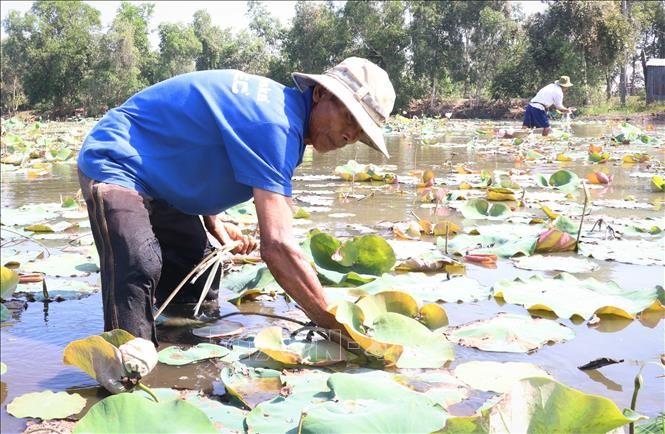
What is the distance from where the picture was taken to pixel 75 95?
41.3 meters

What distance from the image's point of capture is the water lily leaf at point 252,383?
65.8 inches

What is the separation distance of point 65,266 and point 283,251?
147cm

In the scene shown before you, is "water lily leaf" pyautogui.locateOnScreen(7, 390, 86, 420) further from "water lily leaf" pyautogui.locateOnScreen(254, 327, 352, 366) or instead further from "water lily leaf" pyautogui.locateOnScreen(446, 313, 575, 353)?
"water lily leaf" pyautogui.locateOnScreen(446, 313, 575, 353)

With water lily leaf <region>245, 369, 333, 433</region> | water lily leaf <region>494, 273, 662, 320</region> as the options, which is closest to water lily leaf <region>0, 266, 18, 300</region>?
water lily leaf <region>245, 369, 333, 433</region>

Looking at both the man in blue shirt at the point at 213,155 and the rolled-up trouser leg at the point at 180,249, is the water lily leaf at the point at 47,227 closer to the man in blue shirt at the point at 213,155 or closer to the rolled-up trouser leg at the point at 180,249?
the rolled-up trouser leg at the point at 180,249

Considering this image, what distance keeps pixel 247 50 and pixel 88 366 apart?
164 ft

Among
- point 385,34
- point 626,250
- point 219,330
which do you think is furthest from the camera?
point 385,34

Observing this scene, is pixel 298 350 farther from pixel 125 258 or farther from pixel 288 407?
pixel 125 258

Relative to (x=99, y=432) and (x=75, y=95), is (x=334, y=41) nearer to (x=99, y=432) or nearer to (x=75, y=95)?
(x=75, y=95)

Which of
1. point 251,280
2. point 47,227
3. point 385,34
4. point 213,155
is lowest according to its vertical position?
point 251,280

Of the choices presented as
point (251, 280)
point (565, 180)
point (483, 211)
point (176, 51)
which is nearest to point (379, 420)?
point (251, 280)

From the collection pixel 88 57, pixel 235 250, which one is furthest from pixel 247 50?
pixel 235 250

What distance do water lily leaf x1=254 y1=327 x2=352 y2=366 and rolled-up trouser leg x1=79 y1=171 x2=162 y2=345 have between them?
1.16 ft

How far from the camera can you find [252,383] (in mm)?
1722
